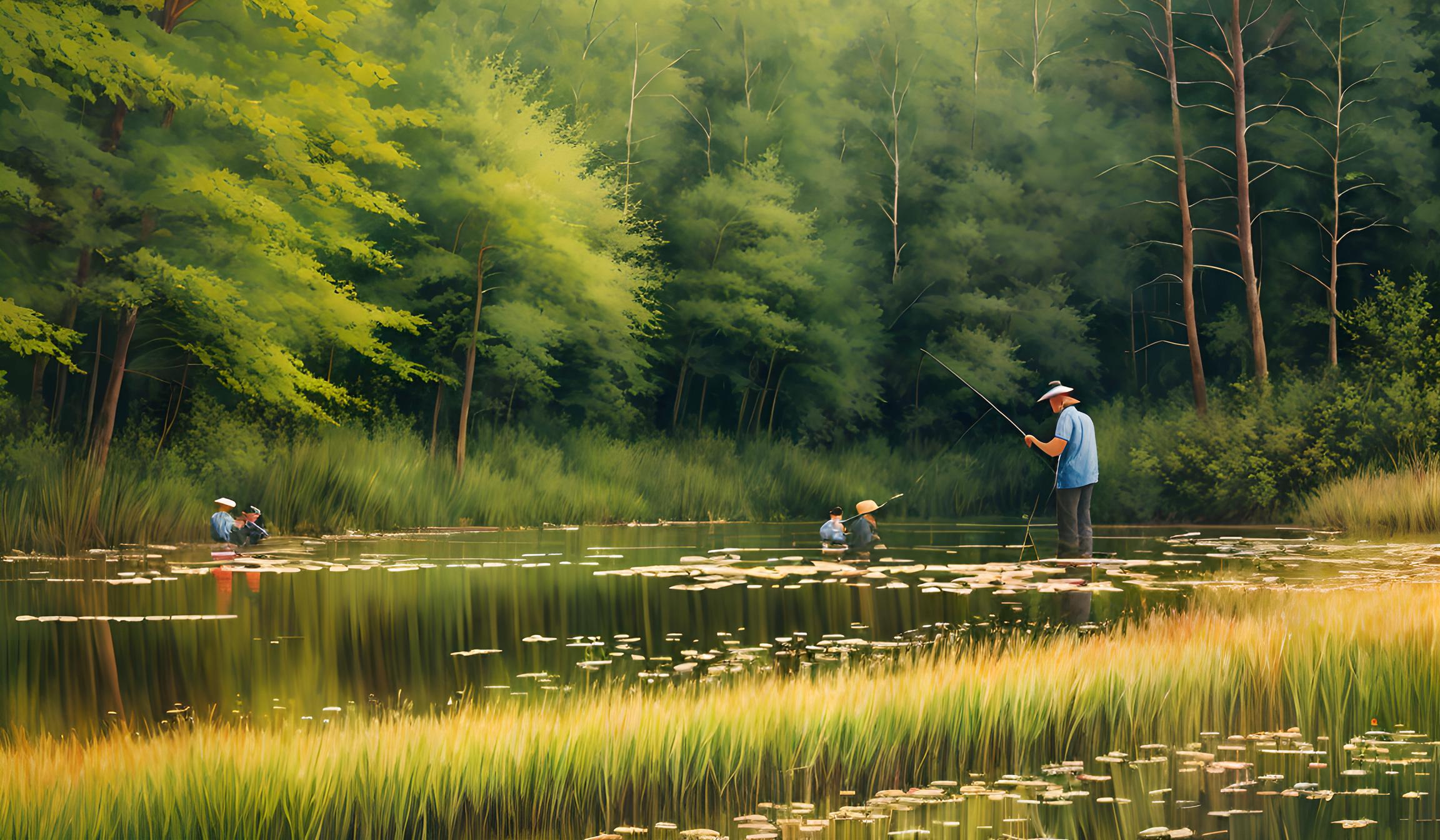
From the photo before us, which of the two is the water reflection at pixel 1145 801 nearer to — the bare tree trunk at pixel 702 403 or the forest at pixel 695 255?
the forest at pixel 695 255

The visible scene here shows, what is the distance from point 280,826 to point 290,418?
22.5 m

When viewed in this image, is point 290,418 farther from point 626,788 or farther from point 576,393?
point 626,788

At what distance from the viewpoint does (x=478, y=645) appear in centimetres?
1170

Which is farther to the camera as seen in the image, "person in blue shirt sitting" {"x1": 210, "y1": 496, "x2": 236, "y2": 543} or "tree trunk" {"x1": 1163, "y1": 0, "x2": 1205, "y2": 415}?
"tree trunk" {"x1": 1163, "y1": 0, "x2": 1205, "y2": 415}

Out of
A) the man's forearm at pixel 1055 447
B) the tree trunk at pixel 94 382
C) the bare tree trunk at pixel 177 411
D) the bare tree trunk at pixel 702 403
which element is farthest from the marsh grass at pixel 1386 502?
the tree trunk at pixel 94 382

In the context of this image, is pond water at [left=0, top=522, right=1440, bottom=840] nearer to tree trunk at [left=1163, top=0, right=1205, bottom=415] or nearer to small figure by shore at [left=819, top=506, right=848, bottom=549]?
small figure by shore at [left=819, top=506, right=848, bottom=549]

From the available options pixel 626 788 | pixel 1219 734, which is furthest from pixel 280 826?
pixel 1219 734

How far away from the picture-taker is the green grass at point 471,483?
822 inches

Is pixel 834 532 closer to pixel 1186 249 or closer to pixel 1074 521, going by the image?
pixel 1074 521

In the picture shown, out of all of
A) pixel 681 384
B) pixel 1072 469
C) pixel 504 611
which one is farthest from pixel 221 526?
pixel 681 384

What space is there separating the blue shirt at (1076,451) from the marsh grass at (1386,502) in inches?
319

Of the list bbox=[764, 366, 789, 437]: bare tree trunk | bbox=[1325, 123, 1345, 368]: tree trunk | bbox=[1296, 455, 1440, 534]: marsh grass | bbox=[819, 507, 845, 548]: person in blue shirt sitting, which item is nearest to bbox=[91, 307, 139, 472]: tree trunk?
bbox=[819, 507, 845, 548]: person in blue shirt sitting

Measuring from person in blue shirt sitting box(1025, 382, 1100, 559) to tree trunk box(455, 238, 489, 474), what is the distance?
14.1 metres

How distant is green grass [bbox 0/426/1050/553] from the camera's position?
20875mm
